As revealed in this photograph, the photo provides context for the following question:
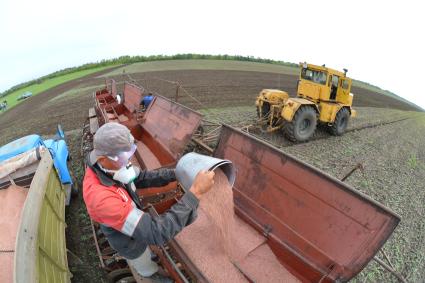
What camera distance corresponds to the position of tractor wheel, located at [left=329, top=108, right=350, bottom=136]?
28.4 ft

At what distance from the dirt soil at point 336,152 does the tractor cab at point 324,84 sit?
1.35 metres

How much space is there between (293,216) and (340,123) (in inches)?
278

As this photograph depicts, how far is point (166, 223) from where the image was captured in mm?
1915

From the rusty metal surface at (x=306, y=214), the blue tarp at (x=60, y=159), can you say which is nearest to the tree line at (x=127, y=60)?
the blue tarp at (x=60, y=159)

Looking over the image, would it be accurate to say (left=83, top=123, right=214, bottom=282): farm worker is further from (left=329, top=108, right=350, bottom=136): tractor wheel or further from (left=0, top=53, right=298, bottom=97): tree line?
(left=0, top=53, right=298, bottom=97): tree line

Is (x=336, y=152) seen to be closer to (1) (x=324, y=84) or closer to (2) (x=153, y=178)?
(1) (x=324, y=84)

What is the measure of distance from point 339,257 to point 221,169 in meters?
1.32

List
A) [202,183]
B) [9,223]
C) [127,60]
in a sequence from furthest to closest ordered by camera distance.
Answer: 1. [127,60]
2. [9,223]
3. [202,183]

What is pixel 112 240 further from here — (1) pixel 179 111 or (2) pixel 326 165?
(2) pixel 326 165

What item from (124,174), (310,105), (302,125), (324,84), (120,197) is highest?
(324,84)

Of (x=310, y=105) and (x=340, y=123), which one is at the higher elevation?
(x=310, y=105)

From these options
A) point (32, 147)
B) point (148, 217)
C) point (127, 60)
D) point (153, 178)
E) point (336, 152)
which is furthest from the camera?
point (127, 60)

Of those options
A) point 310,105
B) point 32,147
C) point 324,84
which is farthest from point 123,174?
point 324,84

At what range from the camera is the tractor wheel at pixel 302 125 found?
773cm
